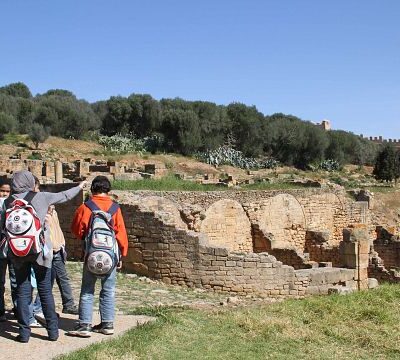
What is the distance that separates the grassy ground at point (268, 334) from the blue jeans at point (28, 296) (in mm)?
562

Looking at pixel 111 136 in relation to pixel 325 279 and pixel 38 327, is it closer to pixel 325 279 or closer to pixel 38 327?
pixel 325 279

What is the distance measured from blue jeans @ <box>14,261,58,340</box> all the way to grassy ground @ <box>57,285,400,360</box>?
1.84ft

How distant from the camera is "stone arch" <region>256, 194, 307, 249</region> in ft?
63.9

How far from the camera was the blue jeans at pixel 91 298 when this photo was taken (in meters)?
6.23

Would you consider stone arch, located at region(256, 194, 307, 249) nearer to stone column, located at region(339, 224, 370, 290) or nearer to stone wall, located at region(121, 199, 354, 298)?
stone column, located at region(339, 224, 370, 290)

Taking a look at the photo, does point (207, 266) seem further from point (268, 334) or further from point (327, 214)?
point (327, 214)

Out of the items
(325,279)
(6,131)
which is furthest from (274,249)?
(6,131)

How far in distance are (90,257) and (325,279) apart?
675 cm

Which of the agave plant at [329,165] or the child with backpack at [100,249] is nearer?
the child with backpack at [100,249]

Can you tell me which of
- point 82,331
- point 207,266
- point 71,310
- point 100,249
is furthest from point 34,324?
point 207,266

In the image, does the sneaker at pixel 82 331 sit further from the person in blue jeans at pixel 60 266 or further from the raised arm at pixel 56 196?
the raised arm at pixel 56 196

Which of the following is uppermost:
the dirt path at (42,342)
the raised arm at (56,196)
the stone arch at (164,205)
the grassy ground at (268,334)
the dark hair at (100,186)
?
the dark hair at (100,186)

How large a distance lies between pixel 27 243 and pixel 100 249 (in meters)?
0.78

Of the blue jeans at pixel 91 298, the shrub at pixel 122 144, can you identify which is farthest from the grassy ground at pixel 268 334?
the shrub at pixel 122 144
